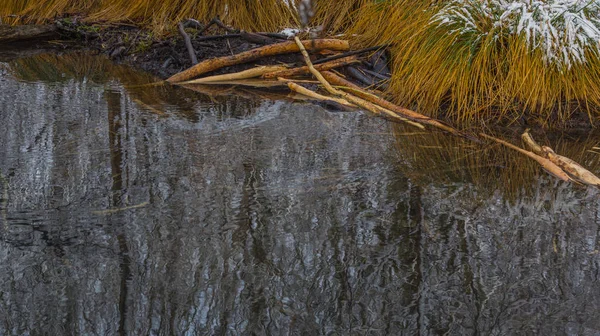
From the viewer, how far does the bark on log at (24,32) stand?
8125mm

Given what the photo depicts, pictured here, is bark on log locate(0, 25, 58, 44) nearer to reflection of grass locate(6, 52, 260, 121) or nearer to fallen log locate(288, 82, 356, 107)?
reflection of grass locate(6, 52, 260, 121)

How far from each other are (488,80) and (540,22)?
487 mm

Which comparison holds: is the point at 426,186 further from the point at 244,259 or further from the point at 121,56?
the point at 121,56

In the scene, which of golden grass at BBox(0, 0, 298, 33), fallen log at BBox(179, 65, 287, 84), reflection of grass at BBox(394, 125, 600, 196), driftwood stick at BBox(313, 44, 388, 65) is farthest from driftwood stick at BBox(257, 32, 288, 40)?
reflection of grass at BBox(394, 125, 600, 196)

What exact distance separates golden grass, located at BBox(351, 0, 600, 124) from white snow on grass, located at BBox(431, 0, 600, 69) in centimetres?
4

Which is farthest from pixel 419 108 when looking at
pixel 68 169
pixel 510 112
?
pixel 68 169

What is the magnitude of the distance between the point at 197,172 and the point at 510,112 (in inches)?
88.7

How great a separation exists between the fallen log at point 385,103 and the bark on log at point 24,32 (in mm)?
3814

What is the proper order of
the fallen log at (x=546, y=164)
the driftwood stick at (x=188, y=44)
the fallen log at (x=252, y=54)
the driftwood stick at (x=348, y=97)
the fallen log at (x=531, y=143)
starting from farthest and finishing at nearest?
the driftwood stick at (x=188, y=44) < the fallen log at (x=252, y=54) < the driftwood stick at (x=348, y=97) < the fallen log at (x=531, y=143) < the fallen log at (x=546, y=164)

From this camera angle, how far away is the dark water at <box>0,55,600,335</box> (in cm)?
251

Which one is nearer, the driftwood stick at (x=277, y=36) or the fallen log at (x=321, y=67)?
the fallen log at (x=321, y=67)

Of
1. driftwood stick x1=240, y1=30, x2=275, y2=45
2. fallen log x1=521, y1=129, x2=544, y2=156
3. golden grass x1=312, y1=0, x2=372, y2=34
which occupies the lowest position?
fallen log x1=521, y1=129, x2=544, y2=156

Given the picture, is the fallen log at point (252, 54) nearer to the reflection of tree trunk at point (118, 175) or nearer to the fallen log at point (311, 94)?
the fallen log at point (311, 94)

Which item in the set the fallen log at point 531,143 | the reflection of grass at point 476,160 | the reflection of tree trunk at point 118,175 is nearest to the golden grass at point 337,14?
the reflection of tree trunk at point 118,175
